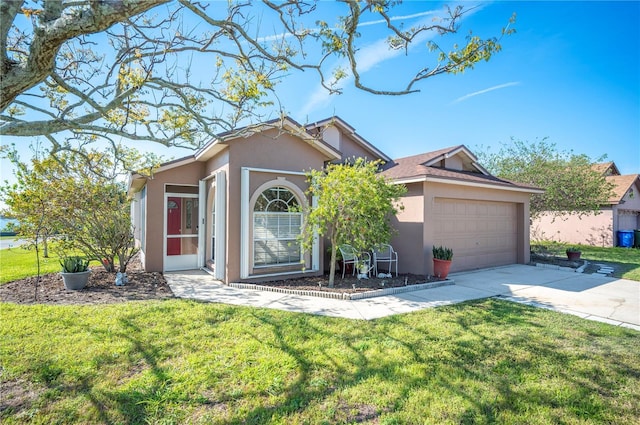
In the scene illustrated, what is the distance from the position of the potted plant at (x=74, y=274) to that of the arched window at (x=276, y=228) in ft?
14.9

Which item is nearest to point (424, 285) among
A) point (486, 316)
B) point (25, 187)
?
point (486, 316)

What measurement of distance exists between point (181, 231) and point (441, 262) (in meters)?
9.30

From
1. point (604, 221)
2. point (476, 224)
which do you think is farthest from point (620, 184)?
point (476, 224)

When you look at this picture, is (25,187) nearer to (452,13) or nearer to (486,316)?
(452,13)

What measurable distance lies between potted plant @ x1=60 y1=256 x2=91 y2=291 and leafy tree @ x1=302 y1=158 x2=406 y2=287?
607 centimetres

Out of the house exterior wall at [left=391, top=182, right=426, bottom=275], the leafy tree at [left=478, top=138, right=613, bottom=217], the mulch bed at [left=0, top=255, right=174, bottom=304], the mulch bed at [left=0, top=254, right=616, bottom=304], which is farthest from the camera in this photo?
the leafy tree at [left=478, top=138, right=613, bottom=217]

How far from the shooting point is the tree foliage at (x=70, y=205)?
9000 millimetres

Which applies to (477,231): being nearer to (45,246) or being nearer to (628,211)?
(45,246)

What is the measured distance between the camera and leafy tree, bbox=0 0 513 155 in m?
3.14

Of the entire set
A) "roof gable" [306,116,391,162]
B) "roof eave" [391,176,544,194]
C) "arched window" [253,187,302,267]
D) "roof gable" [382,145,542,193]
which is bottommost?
"arched window" [253,187,302,267]

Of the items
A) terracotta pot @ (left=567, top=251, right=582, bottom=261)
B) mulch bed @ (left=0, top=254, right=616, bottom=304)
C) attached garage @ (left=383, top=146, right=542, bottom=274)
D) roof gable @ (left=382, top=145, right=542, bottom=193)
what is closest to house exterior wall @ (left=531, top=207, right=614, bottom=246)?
terracotta pot @ (left=567, top=251, right=582, bottom=261)

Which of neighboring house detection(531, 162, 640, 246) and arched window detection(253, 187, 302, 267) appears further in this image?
neighboring house detection(531, 162, 640, 246)

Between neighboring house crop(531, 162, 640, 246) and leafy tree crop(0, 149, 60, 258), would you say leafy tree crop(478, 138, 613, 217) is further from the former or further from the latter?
leafy tree crop(0, 149, 60, 258)

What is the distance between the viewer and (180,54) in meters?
6.36
